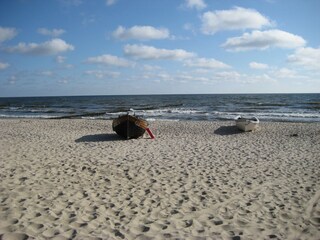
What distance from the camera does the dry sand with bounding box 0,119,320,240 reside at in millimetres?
4562

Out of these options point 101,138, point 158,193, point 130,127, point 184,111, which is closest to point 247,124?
point 130,127

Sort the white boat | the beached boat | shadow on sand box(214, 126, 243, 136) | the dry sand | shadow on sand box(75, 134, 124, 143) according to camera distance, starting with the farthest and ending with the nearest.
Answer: the white boat → shadow on sand box(214, 126, 243, 136) → the beached boat → shadow on sand box(75, 134, 124, 143) → the dry sand

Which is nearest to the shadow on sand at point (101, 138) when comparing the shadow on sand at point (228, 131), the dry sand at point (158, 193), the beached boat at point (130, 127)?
the beached boat at point (130, 127)

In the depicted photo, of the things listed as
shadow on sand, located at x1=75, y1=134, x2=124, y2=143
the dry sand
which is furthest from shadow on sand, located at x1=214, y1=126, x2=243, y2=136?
shadow on sand, located at x1=75, y1=134, x2=124, y2=143

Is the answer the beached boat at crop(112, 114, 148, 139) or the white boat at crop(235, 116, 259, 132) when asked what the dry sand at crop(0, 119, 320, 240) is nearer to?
the beached boat at crop(112, 114, 148, 139)

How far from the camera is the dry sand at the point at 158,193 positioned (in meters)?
4.56

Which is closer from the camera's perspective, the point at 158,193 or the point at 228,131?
the point at 158,193

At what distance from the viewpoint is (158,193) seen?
6.19 metres

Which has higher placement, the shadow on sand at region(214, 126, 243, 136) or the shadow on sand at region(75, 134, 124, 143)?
the shadow on sand at region(214, 126, 243, 136)

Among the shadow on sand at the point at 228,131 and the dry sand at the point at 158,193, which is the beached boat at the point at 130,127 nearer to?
the dry sand at the point at 158,193

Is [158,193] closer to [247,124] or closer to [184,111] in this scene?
[247,124]

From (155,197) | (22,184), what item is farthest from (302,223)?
(22,184)

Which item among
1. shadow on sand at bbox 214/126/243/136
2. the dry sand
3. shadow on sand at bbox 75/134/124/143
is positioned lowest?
the dry sand

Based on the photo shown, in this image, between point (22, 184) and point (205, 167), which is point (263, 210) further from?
point (22, 184)
